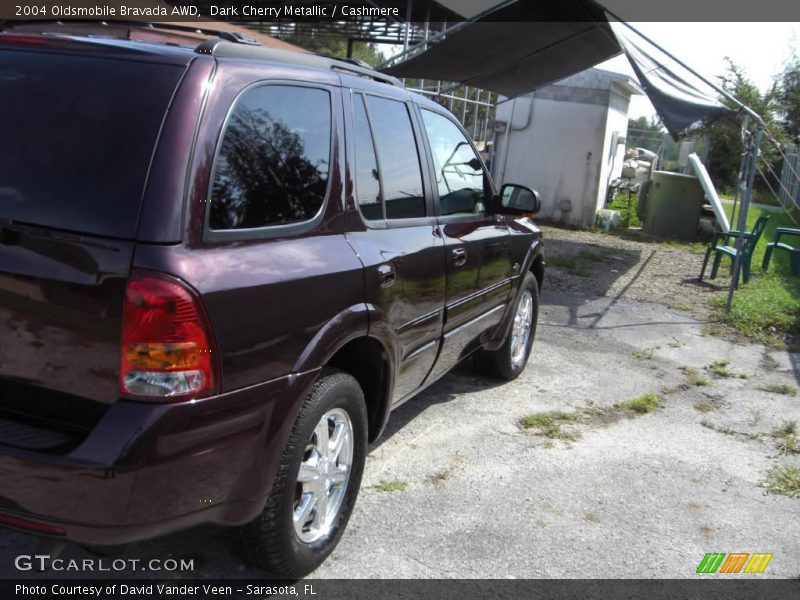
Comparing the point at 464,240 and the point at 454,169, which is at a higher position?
the point at 454,169

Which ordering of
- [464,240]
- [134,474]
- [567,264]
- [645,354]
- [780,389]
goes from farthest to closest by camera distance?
[567,264] < [645,354] < [780,389] < [464,240] < [134,474]

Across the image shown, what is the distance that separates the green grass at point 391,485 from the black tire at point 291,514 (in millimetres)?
758

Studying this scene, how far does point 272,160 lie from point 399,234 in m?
0.94

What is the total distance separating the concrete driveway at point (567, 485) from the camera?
3338mm

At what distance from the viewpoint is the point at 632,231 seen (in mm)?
16234

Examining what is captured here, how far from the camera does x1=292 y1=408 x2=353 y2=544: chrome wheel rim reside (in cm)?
296

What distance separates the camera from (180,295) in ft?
7.44

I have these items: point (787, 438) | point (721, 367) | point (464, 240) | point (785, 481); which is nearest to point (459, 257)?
point (464, 240)

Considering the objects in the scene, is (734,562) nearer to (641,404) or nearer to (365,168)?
(641,404)

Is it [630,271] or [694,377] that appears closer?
[694,377]

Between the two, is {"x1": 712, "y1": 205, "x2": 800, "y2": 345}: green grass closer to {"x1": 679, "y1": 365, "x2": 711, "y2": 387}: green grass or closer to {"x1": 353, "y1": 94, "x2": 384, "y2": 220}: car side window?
{"x1": 679, "y1": 365, "x2": 711, "y2": 387}: green grass

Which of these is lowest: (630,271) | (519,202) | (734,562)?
(734,562)

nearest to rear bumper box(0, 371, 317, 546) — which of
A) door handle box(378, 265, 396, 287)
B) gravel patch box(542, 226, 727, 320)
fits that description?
door handle box(378, 265, 396, 287)

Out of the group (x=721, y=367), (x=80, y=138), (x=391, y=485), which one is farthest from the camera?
(x=721, y=367)
